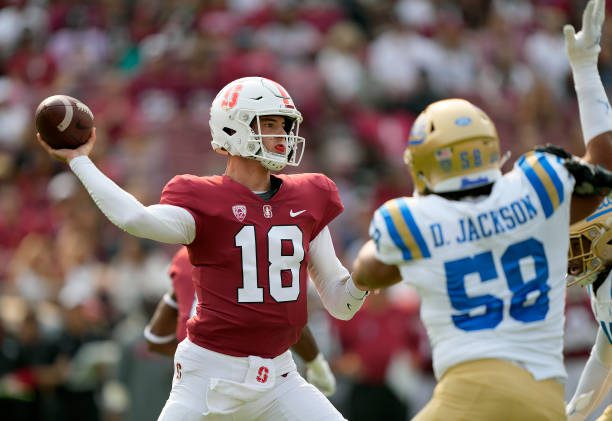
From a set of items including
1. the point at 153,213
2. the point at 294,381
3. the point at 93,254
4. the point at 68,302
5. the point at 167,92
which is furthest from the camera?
the point at 167,92

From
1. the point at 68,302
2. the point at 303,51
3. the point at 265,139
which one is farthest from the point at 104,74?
the point at 265,139

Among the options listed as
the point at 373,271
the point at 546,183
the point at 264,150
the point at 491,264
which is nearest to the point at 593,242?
the point at 546,183

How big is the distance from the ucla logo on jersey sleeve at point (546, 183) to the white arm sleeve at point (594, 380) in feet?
4.37

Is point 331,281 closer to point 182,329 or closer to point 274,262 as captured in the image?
point 274,262

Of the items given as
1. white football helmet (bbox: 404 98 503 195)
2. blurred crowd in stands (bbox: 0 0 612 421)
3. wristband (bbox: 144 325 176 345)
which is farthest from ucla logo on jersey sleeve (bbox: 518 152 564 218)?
blurred crowd in stands (bbox: 0 0 612 421)

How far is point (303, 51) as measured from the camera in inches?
455

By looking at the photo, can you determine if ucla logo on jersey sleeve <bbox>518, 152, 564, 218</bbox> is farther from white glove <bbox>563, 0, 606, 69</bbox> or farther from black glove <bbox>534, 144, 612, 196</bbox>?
white glove <bbox>563, 0, 606, 69</bbox>

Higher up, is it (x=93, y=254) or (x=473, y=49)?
(x=473, y=49)

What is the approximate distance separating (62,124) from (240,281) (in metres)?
0.96

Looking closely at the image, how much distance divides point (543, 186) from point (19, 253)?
720 cm

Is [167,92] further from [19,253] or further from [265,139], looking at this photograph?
[265,139]

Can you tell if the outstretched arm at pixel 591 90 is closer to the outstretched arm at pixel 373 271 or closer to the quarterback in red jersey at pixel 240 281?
the outstretched arm at pixel 373 271

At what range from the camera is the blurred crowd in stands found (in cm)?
864

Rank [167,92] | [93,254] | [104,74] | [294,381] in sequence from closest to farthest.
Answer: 1. [294,381]
2. [93,254]
3. [167,92]
4. [104,74]
